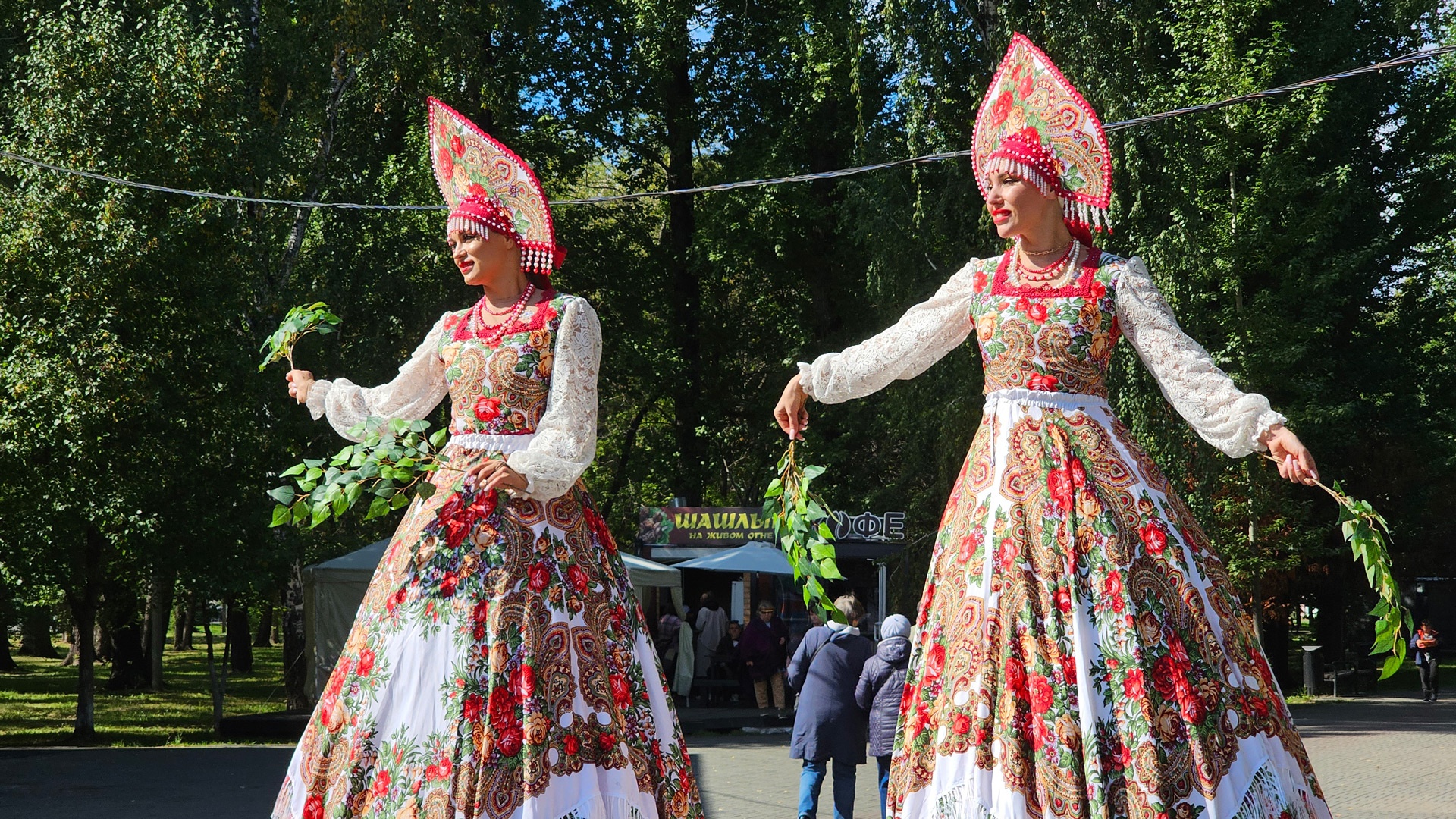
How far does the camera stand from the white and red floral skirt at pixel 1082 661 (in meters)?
3.71

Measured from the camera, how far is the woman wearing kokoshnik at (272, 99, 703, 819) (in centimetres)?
419

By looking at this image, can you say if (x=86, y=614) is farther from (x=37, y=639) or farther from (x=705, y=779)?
(x=37, y=639)

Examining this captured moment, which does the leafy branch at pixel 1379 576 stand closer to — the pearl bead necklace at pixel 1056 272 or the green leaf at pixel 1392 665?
the green leaf at pixel 1392 665

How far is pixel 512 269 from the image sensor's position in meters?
5.00

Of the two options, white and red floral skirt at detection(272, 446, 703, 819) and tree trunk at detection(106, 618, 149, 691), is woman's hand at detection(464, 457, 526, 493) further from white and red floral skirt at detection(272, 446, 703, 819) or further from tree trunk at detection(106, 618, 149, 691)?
tree trunk at detection(106, 618, 149, 691)

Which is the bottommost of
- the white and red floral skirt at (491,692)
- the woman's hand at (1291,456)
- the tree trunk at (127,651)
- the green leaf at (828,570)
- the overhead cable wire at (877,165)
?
the tree trunk at (127,651)

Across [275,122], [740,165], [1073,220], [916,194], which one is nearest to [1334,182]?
[916,194]

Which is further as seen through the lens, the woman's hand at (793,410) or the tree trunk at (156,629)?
the tree trunk at (156,629)

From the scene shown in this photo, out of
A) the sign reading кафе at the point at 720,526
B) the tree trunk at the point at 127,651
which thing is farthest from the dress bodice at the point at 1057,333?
the tree trunk at the point at 127,651

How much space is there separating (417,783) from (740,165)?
2076 centimetres

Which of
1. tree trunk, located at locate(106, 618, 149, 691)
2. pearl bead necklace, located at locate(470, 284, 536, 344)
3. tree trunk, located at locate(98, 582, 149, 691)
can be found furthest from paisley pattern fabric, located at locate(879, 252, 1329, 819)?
tree trunk, located at locate(106, 618, 149, 691)

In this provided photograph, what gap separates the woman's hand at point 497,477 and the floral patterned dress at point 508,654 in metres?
0.05

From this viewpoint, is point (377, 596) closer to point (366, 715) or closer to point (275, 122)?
point (366, 715)

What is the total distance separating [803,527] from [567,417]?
83cm
